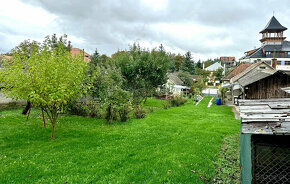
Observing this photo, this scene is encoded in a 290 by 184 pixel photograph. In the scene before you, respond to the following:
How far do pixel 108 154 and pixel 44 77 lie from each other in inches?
185

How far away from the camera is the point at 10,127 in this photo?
34.8ft

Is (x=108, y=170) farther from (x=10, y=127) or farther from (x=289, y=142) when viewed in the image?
(x=10, y=127)

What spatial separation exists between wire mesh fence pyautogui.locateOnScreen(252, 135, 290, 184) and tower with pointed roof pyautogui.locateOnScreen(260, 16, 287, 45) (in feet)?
209

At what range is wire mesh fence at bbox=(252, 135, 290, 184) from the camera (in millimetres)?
2678

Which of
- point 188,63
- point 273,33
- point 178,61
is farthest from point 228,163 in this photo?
point 178,61

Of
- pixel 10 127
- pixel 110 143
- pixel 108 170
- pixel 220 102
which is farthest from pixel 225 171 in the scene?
pixel 220 102

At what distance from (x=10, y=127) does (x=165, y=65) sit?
16.9 m

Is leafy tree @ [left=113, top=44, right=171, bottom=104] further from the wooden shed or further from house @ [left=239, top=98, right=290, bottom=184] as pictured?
house @ [left=239, top=98, right=290, bottom=184]

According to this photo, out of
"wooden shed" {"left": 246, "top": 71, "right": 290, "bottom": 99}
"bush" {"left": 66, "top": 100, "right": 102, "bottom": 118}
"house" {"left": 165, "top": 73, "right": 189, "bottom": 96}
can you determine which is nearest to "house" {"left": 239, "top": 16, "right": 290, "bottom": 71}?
"house" {"left": 165, "top": 73, "right": 189, "bottom": 96}

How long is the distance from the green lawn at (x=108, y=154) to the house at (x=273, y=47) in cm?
4831

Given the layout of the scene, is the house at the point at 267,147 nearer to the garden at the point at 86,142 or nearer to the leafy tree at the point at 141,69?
the garden at the point at 86,142

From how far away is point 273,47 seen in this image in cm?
5050

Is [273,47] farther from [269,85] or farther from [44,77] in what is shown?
[44,77]

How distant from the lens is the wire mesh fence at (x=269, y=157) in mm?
2678
